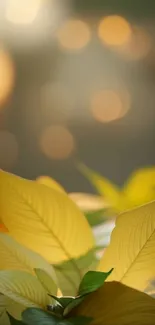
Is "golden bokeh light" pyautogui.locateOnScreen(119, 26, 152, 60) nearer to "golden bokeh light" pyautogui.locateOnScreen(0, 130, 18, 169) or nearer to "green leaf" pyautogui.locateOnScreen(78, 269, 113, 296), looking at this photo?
"golden bokeh light" pyautogui.locateOnScreen(0, 130, 18, 169)

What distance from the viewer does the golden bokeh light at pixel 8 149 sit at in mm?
1056

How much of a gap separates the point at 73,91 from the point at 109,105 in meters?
0.09

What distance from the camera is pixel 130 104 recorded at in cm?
106

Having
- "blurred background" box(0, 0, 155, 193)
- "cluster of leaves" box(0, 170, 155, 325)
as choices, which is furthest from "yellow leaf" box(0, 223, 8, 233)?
"blurred background" box(0, 0, 155, 193)

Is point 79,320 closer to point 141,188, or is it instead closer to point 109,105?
point 141,188

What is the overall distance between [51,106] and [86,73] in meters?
0.10

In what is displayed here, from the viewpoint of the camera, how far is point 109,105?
42.4 inches

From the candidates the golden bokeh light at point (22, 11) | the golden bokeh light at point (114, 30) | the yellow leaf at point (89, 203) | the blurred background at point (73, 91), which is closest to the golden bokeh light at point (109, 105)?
the blurred background at point (73, 91)

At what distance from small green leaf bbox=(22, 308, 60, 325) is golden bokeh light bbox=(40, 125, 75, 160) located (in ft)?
2.77

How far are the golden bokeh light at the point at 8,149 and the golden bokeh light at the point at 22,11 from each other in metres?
0.24

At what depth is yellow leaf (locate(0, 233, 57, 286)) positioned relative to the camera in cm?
23

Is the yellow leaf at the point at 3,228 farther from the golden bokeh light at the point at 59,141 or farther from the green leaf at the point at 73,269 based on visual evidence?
the golden bokeh light at the point at 59,141

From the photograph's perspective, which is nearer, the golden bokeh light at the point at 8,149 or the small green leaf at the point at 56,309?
the small green leaf at the point at 56,309

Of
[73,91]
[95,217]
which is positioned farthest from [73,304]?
[73,91]
